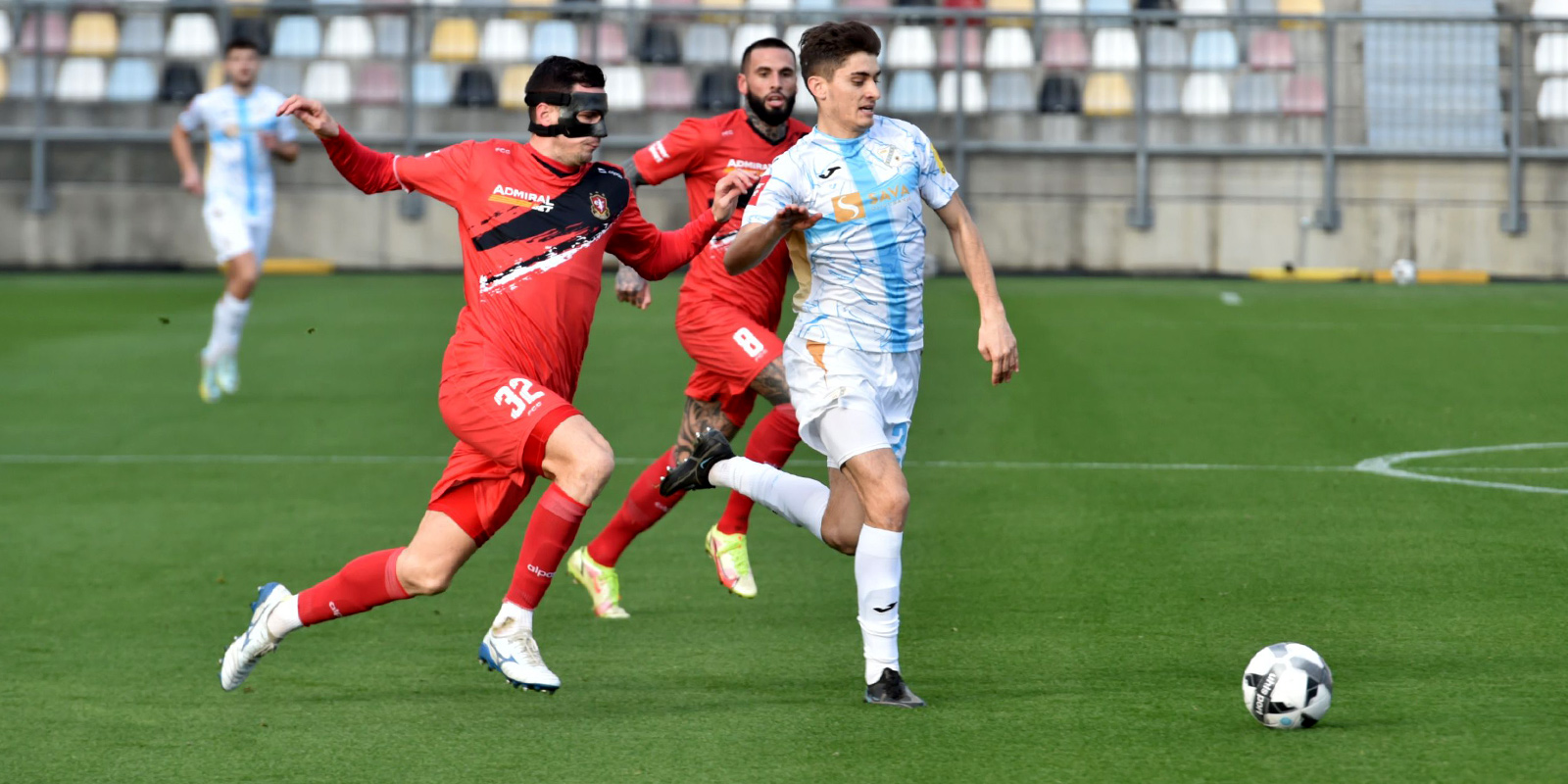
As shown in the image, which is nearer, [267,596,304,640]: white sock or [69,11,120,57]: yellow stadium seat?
[267,596,304,640]: white sock

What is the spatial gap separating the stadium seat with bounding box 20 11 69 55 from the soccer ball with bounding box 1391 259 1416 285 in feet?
48.2

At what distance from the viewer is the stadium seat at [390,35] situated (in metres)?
24.1

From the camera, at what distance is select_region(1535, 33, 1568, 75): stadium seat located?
23.4 metres

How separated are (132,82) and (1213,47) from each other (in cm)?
1318

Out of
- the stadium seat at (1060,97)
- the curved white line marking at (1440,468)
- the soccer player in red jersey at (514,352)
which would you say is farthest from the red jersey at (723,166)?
the stadium seat at (1060,97)

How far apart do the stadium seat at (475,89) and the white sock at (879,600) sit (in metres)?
18.7

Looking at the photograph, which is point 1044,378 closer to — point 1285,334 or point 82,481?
point 1285,334

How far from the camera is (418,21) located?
24062mm

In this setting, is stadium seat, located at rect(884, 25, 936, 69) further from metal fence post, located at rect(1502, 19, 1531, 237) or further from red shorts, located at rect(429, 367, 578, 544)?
red shorts, located at rect(429, 367, 578, 544)

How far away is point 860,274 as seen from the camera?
252 inches

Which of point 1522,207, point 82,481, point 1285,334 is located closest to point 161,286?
point 82,481

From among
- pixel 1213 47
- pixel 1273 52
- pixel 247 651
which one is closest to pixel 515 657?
pixel 247 651

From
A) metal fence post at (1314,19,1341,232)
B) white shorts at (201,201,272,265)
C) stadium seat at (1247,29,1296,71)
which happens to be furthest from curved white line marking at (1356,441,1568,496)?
stadium seat at (1247,29,1296,71)

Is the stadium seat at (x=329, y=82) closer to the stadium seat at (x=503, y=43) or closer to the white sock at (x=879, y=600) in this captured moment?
the stadium seat at (x=503, y=43)
